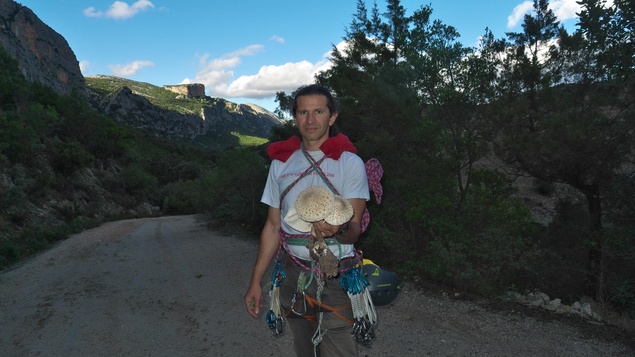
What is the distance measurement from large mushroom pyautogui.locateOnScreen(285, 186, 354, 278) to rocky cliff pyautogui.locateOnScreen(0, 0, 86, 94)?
93.0m

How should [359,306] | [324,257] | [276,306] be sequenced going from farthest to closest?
[276,306], [359,306], [324,257]

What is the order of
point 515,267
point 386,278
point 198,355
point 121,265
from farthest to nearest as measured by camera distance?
point 121,265, point 515,267, point 198,355, point 386,278

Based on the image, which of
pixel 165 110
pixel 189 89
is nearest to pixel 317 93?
pixel 165 110

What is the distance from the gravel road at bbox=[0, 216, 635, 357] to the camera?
446 cm

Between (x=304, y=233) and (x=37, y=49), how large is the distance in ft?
415

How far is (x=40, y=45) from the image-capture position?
322ft

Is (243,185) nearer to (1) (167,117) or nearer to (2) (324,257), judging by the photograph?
(2) (324,257)

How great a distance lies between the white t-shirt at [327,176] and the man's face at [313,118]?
0.29 feet

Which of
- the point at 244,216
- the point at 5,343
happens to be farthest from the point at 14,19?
the point at 5,343

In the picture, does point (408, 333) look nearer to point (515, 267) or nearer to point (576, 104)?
point (515, 267)

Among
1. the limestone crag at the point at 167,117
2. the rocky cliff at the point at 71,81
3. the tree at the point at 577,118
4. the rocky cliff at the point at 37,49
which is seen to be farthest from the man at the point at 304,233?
the rocky cliff at the point at 37,49

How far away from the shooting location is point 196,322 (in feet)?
18.0

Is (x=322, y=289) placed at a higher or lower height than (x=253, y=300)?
higher

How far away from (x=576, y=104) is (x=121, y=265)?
1302 centimetres
